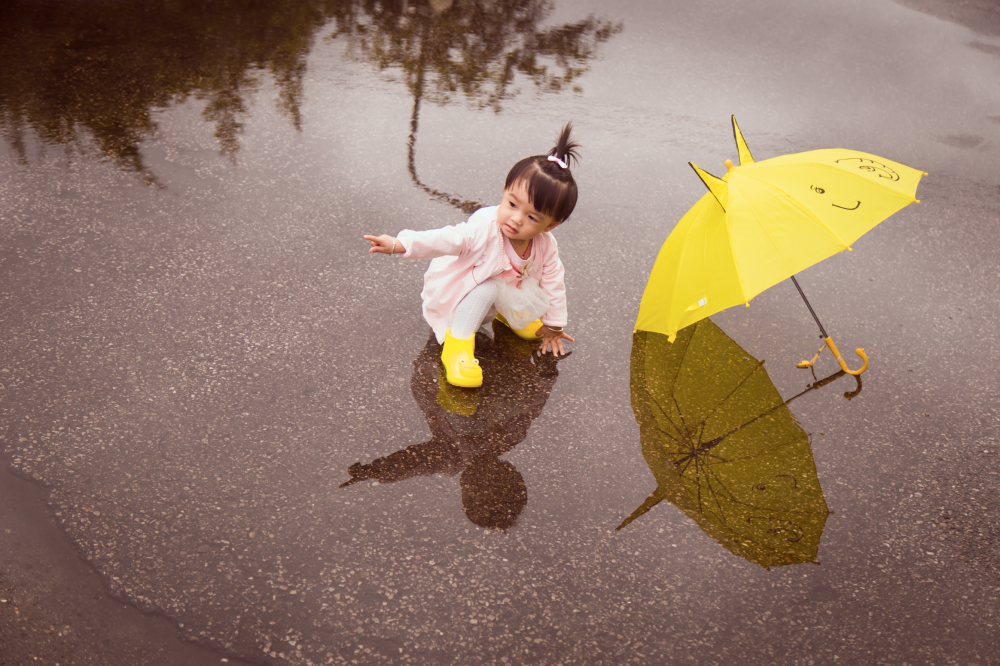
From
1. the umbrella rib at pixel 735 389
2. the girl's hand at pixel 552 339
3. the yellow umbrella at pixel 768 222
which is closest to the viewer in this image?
the yellow umbrella at pixel 768 222

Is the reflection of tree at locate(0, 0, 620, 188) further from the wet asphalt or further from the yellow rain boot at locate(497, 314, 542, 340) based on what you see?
the yellow rain boot at locate(497, 314, 542, 340)

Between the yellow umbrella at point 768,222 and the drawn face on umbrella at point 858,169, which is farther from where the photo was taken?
the drawn face on umbrella at point 858,169

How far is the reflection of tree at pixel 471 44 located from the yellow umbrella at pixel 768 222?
2.40m

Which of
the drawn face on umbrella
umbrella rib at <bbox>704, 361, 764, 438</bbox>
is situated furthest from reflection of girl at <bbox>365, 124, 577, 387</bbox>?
the drawn face on umbrella

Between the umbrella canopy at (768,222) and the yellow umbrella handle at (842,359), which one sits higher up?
the umbrella canopy at (768,222)

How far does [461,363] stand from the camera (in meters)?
2.72

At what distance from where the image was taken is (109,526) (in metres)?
2.10

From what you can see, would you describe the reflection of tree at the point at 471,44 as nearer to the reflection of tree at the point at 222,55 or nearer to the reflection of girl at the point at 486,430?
the reflection of tree at the point at 222,55

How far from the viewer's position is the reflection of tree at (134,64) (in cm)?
388

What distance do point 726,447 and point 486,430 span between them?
35.7 inches

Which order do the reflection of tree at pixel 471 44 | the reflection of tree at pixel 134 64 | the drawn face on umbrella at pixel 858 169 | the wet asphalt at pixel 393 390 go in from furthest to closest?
the reflection of tree at pixel 471 44 → the reflection of tree at pixel 134 64 → the drawn face on umbrella at pixel 858 169 → the wet asphalt at pixel 393 390

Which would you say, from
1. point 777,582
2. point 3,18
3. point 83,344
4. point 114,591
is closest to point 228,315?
point 83,344

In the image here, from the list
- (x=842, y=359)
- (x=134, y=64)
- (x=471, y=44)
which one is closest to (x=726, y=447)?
(x=842, y=359)

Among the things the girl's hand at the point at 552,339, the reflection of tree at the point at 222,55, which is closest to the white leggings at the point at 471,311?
the girl's hand at the point at 552,339
